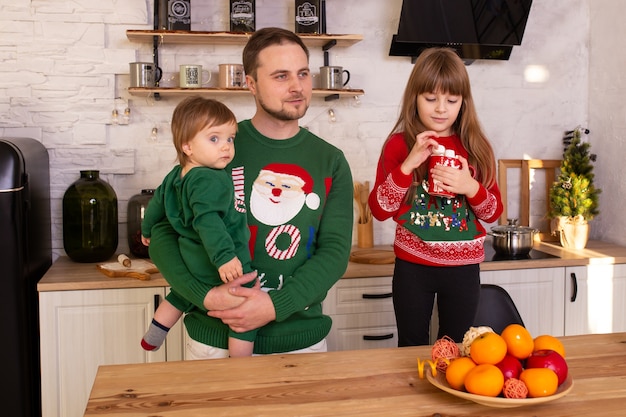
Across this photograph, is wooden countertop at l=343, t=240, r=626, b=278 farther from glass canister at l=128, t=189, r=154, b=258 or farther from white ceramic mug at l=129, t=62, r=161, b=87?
white ceramic mug at l=129, t=62, r=161, b=87

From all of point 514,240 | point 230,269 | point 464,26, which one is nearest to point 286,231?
point 230,269

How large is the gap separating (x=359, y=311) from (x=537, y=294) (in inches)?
32.2

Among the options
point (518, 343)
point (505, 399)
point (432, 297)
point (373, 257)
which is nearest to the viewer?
point (505, 399)

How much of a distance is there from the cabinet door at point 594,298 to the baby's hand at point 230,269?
76.6 inches

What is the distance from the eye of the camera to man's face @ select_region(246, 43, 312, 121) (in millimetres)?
1985

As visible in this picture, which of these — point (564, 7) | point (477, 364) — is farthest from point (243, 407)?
point (564, 7)

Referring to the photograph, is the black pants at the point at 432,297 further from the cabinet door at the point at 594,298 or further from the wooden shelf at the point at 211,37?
the wooden shelf at the point at 211,37

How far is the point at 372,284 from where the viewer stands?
120 inches

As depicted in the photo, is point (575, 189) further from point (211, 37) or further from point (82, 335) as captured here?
point (82, 335)

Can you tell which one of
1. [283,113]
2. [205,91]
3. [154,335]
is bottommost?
[154,335]

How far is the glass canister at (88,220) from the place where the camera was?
312 centimetres

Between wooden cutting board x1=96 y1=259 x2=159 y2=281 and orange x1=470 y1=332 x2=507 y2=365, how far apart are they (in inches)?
68.3

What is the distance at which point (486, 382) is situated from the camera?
133cm

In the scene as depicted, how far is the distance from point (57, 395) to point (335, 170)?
1549 mm
